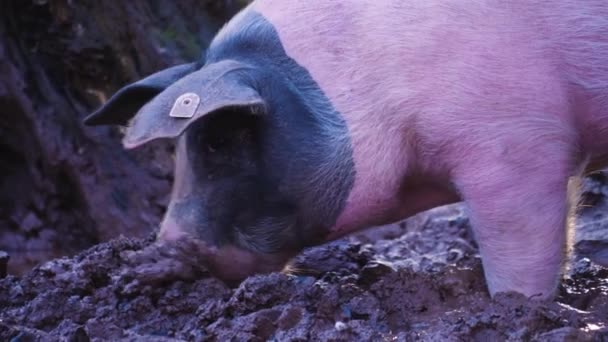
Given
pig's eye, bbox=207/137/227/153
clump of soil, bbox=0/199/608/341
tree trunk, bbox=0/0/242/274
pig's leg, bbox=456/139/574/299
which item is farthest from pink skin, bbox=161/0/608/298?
tree trunk, bbox=0/0/242/274

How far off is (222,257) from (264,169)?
29 centimetres

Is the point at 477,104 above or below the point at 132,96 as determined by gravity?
below

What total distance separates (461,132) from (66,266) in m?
1.50

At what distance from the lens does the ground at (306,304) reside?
2150mm

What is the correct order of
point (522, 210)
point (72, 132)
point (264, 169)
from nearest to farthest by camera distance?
Result: point (522, 210) → point (264, 169) → point (72, 132)

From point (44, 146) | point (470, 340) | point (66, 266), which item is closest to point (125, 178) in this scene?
point (44, 146)

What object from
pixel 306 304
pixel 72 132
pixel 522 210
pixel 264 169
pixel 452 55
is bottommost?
pixel 306 304

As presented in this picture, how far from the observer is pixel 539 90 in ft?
8.14

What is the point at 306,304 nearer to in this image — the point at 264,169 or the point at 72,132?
the point at 264,169

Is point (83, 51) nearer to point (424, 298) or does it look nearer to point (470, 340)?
point (424, 298)

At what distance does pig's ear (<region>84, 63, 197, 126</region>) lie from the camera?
271 centimetres

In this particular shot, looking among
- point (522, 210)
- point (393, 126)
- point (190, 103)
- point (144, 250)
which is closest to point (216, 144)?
point (190, 103)

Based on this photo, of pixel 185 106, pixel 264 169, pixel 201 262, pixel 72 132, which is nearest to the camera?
pixel 185 106

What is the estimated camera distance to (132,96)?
9.03 ft
